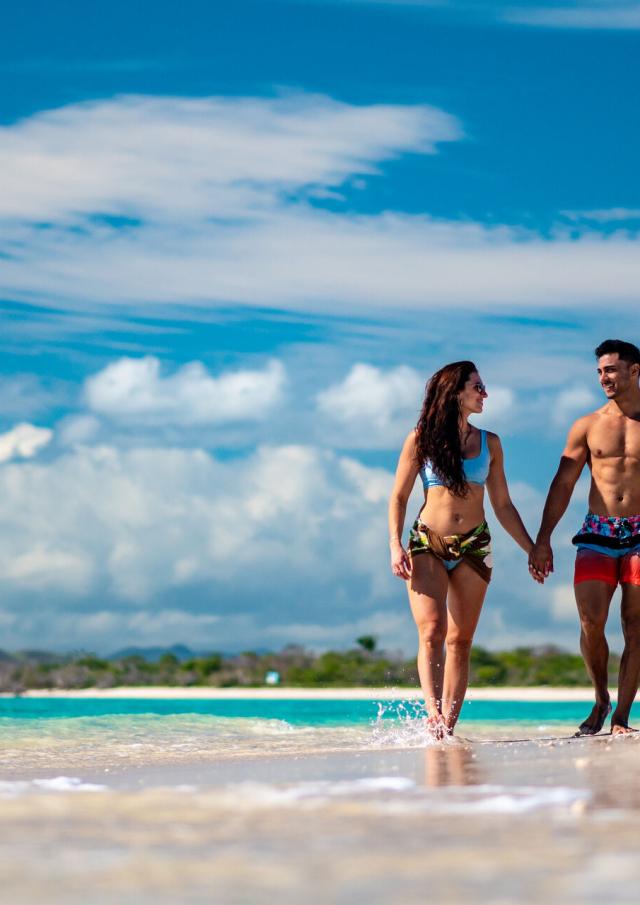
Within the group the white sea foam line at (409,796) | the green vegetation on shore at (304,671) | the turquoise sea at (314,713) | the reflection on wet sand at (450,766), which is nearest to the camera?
the white sea foam line at (409,796)

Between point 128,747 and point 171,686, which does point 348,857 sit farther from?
point 171,686

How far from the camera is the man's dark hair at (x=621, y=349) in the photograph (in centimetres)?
814

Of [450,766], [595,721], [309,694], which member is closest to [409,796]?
[450,766]

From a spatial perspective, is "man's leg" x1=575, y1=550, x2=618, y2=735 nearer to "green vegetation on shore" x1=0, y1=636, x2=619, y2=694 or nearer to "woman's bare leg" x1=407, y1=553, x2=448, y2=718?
"woman's bare leg" x1=407, y1=553, x2=448, y2=718

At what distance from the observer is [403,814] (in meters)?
3.83

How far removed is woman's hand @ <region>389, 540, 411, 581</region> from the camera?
7629 mm

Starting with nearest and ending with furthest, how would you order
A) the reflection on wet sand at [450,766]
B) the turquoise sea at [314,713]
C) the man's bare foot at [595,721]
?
the reflection on wet sand at [450,766]
the man's bare foot at [595,721]
the turquoise sea at [314,713]

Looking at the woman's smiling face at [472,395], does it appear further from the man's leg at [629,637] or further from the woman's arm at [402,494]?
the man's leg at [629,637]

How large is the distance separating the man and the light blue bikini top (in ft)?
2.55

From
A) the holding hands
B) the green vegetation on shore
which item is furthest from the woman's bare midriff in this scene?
the green vegetation on shore

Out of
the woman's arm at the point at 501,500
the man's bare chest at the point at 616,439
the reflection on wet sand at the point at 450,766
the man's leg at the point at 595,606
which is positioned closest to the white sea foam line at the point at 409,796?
the reflection on wet sand at the point at 450,766

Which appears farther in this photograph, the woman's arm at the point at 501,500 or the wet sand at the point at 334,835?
the woman's arm at the point at 501,500

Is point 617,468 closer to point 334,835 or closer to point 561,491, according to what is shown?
point 561,491

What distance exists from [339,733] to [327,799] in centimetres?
764
